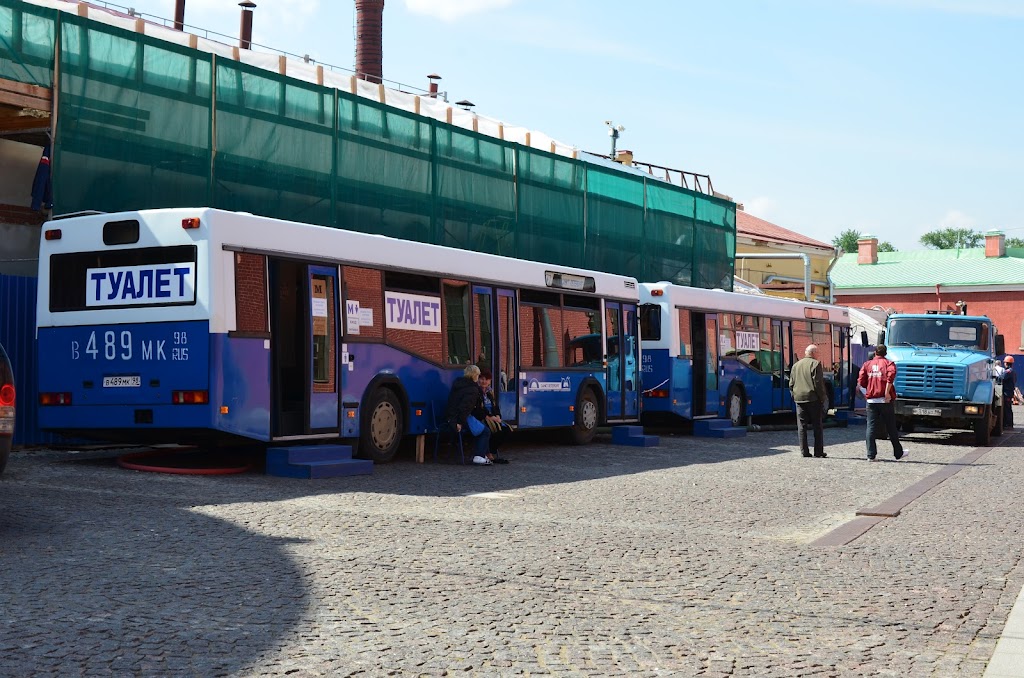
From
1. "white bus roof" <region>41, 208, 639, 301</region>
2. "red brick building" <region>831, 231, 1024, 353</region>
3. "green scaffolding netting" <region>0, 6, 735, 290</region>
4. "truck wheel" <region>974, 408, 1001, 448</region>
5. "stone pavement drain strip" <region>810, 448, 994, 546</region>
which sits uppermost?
"red brick building" <region>831, 231, 1024, 353</region>

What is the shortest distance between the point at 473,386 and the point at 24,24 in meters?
8.04

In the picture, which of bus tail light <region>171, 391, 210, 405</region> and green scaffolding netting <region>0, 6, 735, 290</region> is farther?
green scaffolding netting <region>0, 6, 735, 290</region>

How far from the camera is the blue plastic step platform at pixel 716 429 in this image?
25.2 metres

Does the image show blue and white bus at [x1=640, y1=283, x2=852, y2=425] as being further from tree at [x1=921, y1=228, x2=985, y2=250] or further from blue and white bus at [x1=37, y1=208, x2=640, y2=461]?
tree at [x1=921, y1=228, x2=985, y2=250]

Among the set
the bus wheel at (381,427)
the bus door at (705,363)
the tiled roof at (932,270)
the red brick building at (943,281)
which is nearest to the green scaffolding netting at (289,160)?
the bus wheel at (381,427)

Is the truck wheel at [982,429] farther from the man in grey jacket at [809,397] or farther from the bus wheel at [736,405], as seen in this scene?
the man in grey jacket at [809,397]

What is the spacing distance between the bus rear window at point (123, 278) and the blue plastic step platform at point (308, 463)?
2.02 metres

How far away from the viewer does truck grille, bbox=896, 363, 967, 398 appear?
2484 cm

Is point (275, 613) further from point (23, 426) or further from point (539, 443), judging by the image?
point (539, 443)

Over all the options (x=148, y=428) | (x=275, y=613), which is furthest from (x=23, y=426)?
(x=275, y=613)

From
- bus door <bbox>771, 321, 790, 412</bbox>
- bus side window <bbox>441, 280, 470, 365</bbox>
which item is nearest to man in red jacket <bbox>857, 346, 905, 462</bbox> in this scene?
bus side window <bbox>441, 280, 470, 365</bbox>

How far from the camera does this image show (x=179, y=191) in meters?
20.6

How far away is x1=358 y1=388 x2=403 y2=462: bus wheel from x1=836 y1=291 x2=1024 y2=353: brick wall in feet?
205

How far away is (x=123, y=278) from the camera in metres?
14.1
